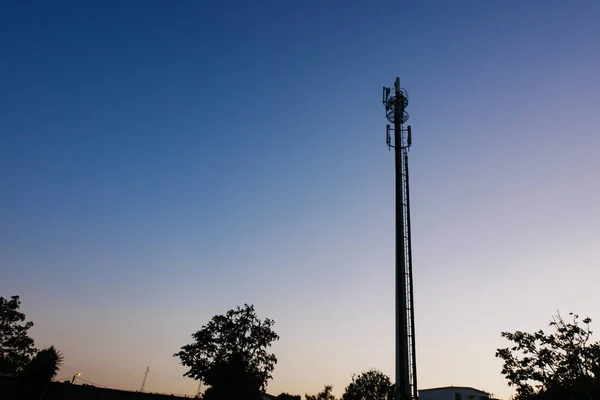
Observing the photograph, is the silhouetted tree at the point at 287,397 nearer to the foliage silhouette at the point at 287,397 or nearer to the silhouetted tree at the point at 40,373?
the foliage silhouette at the point at 287,397

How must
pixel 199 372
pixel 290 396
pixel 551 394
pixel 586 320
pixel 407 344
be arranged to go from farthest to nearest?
1. pixel 290 396
2. pixel 199 372
3. pixel 586 320
4. pixel 551 394
5. pixel 407 344

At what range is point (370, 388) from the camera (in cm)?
6581

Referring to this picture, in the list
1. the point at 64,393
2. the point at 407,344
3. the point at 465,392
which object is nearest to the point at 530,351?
the point at 407,344

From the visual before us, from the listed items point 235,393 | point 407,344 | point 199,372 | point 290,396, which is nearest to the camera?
point 407,344

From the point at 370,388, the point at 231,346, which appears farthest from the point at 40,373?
the point at 370,388

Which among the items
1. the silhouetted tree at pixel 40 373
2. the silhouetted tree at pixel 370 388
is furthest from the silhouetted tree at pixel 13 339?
the silhouetted tree at pixel 370 388

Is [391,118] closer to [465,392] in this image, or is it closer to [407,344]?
[407,344]

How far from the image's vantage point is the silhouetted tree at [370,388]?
6456 centimetres

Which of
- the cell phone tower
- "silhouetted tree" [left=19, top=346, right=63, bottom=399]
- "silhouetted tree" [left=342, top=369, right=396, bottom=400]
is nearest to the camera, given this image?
the cell phone tower

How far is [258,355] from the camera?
5044 cm

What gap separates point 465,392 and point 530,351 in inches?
1341

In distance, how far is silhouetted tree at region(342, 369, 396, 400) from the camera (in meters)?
64.6

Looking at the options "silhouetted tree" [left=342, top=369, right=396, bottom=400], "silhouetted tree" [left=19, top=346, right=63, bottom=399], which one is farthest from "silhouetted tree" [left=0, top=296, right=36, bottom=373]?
"silhouetted tree" [left=342, top=369, right=396, bottom=400]

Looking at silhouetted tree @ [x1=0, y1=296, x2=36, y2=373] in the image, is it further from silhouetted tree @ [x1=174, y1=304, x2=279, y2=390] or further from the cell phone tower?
the cell phone tower
